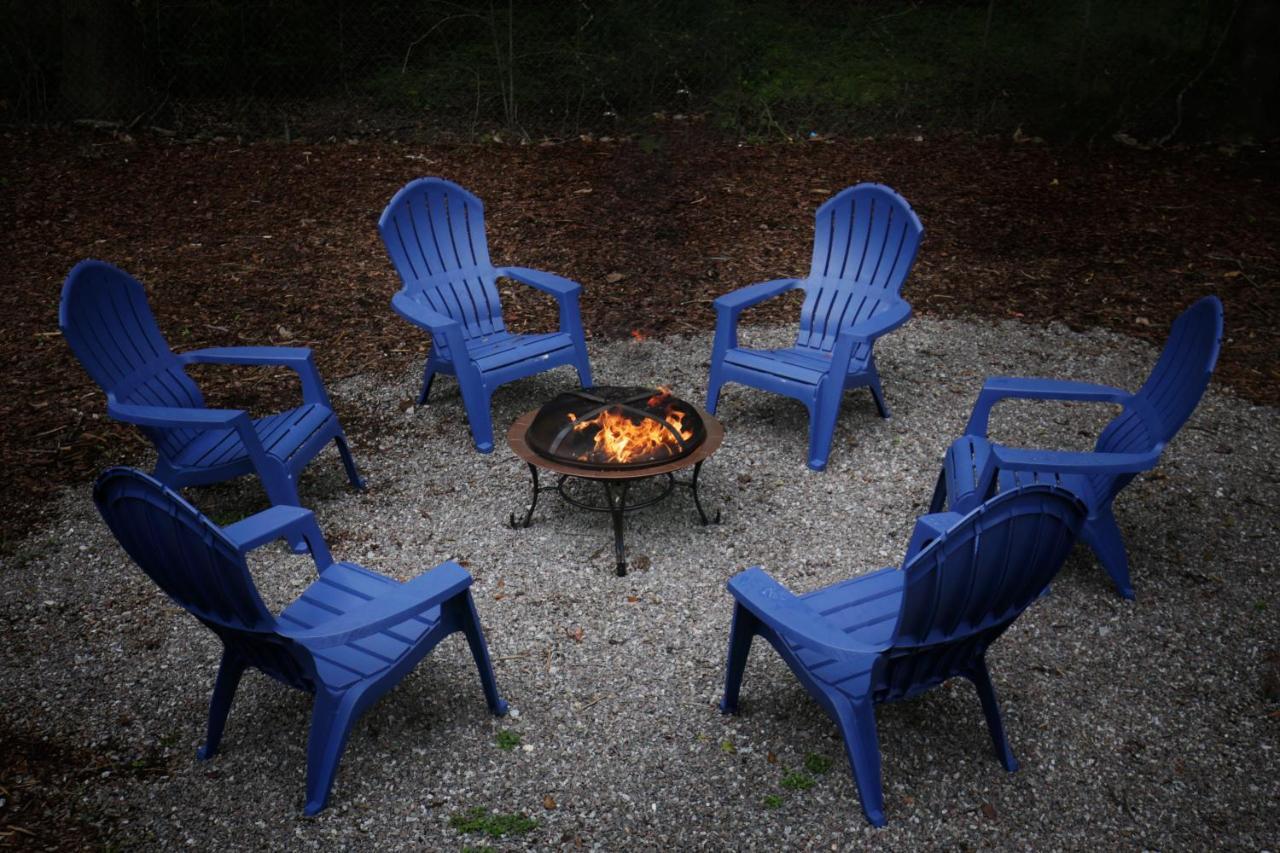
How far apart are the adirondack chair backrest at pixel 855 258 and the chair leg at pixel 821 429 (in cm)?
52

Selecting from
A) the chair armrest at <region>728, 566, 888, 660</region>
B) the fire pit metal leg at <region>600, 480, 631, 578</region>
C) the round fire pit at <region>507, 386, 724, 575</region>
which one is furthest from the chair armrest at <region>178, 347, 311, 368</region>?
the chair armrest at <region>728, 566, 888, 660</region>

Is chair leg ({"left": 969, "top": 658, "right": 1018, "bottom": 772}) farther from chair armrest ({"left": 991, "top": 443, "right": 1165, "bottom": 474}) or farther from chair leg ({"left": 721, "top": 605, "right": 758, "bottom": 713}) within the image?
chair armrest ({"left": 991, "top": 443, "right": 1165, "bottom": 474})

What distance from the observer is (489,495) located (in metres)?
4.20

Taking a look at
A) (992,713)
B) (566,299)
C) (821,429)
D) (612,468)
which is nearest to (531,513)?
(612,468)

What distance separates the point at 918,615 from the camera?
232 cm

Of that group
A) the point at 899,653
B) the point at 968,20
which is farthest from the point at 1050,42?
the point at 899,653

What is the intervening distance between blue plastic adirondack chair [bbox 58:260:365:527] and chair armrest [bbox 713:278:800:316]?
179cm

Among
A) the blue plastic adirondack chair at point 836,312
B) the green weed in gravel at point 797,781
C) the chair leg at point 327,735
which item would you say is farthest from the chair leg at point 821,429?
the chair leg at point 327,735

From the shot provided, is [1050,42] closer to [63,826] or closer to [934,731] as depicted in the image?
[934,731]

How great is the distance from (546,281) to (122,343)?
1.88 metres

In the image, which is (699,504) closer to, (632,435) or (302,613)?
(632,435)

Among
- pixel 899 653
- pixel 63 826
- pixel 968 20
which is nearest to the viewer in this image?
pixel 899 653

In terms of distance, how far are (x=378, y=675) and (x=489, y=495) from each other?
5.27ft

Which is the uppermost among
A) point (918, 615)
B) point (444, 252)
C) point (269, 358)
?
point (918, 615)
